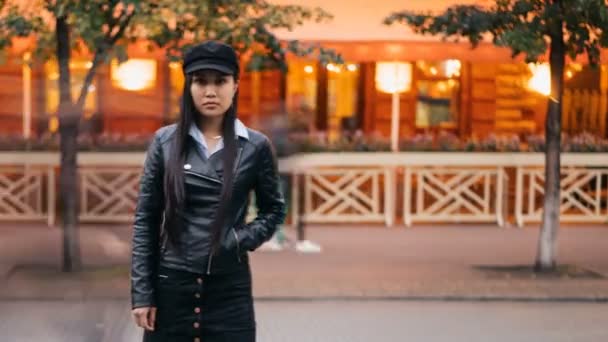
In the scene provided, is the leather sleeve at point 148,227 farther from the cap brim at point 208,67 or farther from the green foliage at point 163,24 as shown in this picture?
the green foliage at point 163,24

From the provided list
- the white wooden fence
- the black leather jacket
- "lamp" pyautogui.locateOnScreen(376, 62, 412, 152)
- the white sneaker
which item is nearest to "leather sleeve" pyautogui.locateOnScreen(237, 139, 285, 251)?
the black leather jacket

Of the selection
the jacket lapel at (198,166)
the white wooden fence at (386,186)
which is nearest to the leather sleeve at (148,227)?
the jacket lapel at (198,166)

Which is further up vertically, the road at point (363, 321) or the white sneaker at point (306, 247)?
the white sneaker at point (306, 247)

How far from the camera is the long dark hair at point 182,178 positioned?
3713 millimetres

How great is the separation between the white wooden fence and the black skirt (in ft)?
30.5

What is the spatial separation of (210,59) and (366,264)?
7530 millimetres

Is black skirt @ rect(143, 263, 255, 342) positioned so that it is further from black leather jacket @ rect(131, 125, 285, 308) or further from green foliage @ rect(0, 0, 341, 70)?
green foliage @ rect(0, 0, 341, 70)

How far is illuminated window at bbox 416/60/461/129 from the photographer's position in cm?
1873

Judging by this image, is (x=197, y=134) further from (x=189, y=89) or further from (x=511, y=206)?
(x=511, y=206)

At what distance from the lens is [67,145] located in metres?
9.80

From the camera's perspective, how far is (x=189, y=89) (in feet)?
12.3

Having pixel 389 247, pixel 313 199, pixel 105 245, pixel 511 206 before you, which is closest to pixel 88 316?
pixel 105 245

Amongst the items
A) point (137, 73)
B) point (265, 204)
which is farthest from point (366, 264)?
point (265, 204)

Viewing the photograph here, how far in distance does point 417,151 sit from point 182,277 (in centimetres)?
1059
